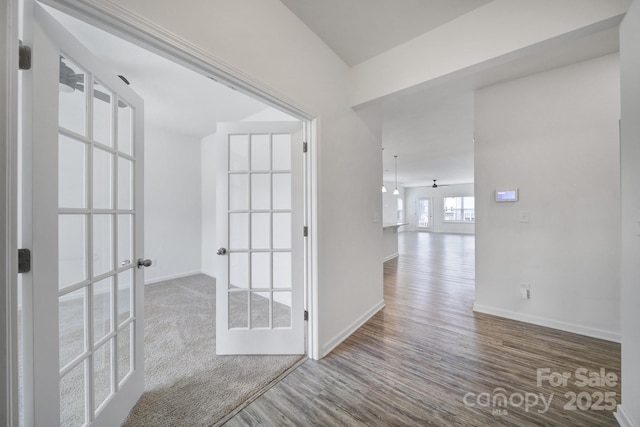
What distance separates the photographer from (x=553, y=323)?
94.3 inches

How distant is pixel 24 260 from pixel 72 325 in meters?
0.41

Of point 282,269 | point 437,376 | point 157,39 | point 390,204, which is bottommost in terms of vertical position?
point 437,376

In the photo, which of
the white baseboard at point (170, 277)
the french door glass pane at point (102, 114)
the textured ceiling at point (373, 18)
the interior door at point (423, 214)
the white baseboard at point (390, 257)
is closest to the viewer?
the french door glass pane at point (102, 114)

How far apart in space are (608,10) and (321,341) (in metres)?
2.88

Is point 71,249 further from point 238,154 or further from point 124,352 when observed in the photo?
point 238,154

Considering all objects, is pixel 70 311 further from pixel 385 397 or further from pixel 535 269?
pixel 535 269

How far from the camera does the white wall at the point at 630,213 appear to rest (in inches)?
47.4

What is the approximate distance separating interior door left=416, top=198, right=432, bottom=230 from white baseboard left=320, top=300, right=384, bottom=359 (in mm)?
11247

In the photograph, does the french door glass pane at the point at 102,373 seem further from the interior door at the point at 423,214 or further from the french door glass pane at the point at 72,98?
the interior door at the point at 423,214

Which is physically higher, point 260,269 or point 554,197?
point 554,197

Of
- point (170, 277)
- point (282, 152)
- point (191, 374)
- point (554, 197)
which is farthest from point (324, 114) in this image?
point (170, 277)

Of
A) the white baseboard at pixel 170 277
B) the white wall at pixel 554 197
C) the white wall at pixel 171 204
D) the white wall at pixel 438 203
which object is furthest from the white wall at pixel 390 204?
the white baseboard at pixel 170 277

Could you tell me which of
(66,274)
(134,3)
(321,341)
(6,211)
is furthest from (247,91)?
(321,341)

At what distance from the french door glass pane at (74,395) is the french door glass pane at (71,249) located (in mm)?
428
